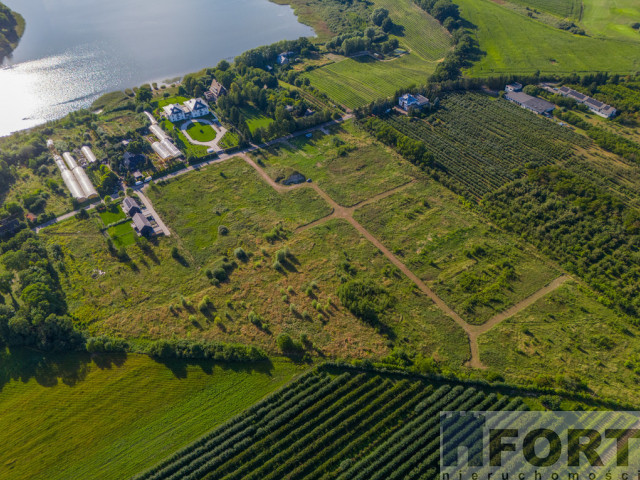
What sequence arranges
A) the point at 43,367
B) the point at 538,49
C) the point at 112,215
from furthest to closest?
the point at 538,49 → the point at 112,215 → the point at 43,367

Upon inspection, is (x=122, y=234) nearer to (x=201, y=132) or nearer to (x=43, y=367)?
(x=43, y=367)

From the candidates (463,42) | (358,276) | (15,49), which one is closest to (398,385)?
Result: (358,276)

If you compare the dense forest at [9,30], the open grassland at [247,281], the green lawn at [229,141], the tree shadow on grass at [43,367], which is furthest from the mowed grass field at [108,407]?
the dense forest at [9,30]

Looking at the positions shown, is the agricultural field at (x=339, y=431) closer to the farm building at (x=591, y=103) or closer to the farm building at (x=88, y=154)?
the farm building at (x=88, y=154)

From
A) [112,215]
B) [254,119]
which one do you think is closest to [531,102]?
[254,119]

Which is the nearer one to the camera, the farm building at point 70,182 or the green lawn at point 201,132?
the farm building at point 70,182

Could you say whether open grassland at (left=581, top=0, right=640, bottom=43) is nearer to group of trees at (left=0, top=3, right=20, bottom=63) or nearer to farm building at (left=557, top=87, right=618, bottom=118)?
farm building at (left=557, top=87, right=618, bottom=118)
